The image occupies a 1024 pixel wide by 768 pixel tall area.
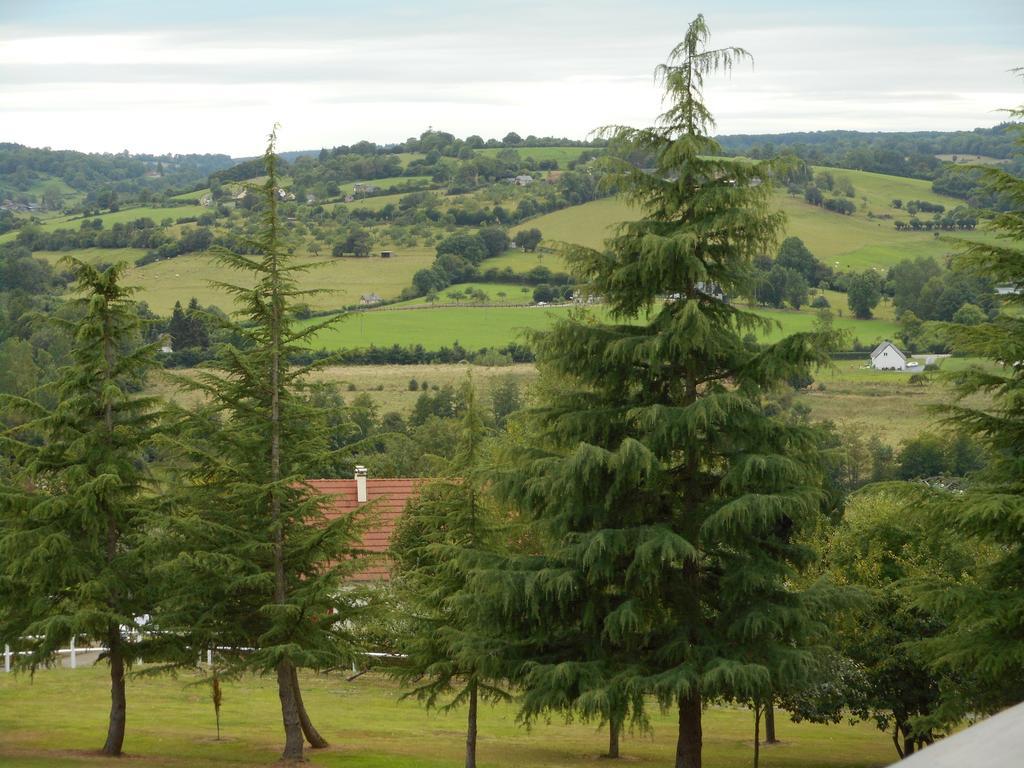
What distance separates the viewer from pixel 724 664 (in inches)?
613

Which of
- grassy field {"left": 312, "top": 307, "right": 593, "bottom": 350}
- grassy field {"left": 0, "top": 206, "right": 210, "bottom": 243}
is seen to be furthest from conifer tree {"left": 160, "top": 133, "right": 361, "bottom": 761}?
grassy field {"left": 0, "top": 206, "right": 210, "bottom": 243}

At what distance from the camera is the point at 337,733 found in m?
25.7

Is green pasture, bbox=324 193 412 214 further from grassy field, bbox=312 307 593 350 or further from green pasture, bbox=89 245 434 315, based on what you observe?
grassy field, bbox=312 307 593 350

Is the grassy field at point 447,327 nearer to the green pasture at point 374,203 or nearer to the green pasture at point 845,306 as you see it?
the green pasture at point 845,306

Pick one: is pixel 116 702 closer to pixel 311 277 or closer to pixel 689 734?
pixel 689 734

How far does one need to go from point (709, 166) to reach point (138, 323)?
425 inches

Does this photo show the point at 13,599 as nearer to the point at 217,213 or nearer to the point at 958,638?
the point at 958,638

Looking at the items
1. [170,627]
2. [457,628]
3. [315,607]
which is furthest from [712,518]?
[170,627]

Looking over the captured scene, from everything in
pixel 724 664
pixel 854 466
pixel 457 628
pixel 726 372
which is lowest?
pixel 854 466

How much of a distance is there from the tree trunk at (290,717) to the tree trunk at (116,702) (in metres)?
2.89

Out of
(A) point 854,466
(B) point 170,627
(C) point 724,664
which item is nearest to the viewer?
(C) point 724,664

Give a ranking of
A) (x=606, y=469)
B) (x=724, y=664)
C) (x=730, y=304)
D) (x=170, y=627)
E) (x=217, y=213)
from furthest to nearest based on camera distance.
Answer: (x=217, y=213), (x=170, y=627), (x=730, y=304), (x=606, y=469), (x=724, y=664)

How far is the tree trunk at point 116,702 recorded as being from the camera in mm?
21266

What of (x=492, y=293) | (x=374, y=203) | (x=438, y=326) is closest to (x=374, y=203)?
(x=374, y=203)
